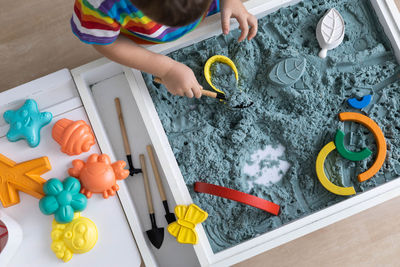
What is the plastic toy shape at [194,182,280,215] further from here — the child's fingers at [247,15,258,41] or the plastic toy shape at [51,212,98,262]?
the child's fingers at [247,15,258,41]

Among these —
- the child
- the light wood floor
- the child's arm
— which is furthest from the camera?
the light wood floor

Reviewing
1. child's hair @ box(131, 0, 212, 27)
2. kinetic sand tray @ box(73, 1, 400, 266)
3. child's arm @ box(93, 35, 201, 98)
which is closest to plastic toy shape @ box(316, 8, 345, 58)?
kinetic sand tray @ box(73, 1, 400, 266)

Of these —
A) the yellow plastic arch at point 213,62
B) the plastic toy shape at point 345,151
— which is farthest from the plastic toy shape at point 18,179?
the plastic toy shape at point 345,151

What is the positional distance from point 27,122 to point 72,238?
0.87ft

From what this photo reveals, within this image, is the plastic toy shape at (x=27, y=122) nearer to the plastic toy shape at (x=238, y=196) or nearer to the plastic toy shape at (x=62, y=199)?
the plastic toy shape at (x=62, y=199)

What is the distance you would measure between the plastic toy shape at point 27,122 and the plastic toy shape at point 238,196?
364 mm

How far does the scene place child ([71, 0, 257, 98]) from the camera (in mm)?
559

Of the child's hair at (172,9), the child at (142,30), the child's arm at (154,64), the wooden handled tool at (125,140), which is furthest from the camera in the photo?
the wooden handled tool at (125,140)

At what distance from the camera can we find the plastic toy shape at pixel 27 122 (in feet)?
2.31

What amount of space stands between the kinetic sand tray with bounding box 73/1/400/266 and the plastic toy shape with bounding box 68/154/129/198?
35 millimetres

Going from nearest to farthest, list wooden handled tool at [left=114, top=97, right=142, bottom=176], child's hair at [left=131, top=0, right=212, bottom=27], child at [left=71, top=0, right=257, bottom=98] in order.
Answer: child's hair at [left=131, top=0, right=212, bottom=27] → child at [left=71, top=0, right=257, bottom=98] → wooden handled tool at [left=114, top=97, right=142, bottom=176]

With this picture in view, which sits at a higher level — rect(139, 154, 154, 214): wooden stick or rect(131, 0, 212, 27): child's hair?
rect(131, 0, 212, 27): child's hair

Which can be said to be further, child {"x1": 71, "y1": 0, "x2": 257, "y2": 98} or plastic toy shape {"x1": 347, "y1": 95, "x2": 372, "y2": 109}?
plastic toy shape {"x1": 347, "y1": 95, "x2": 372, "y2": 109}

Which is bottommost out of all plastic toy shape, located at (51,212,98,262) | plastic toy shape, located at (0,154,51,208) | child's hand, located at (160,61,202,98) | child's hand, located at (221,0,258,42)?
plastic toy shape, located at (51,212,98,262)
